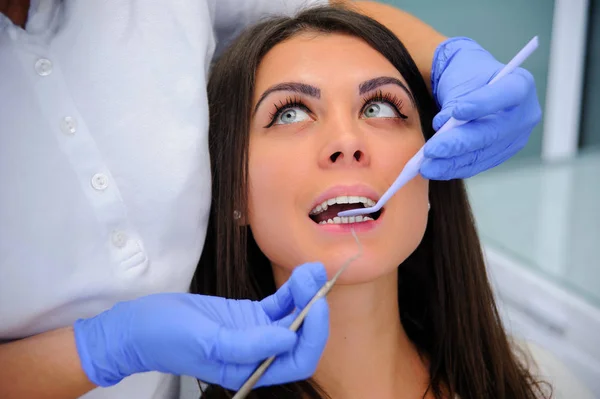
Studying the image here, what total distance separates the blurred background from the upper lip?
35.6 inches

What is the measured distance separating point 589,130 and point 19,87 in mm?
2340

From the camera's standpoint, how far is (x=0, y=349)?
88cm

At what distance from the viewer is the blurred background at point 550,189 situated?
1.67 m

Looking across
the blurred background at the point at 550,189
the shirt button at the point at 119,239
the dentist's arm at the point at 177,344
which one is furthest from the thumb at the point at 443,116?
the blurred background at the point at 550,189

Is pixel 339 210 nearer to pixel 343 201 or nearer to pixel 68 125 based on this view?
pixel 343 201

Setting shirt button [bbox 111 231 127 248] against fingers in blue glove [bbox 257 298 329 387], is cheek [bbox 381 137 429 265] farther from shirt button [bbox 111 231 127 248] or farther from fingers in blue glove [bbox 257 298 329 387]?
shirt button [bbox 111 231 127 248]

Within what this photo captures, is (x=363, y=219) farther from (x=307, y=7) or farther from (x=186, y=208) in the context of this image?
(x=307, y=7)

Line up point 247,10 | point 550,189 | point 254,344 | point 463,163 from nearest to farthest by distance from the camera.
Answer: point 254,344 → point 463,163 → point 247,10 → point 550,189

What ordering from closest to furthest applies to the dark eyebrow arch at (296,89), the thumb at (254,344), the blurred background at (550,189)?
the thumb at (254,344) → the dark eyebrow arch at (296,89) → the blurred background at (550,189)

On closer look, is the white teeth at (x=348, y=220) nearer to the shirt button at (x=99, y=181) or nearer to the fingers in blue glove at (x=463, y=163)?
the fingers in blue glove at (x=463, y=163)

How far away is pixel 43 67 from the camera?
90cm

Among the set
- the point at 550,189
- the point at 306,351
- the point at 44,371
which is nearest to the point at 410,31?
the point at 306,351

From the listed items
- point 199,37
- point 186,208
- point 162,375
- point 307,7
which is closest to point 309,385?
point 162,375

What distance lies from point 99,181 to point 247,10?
Answer: 555 millimetres
